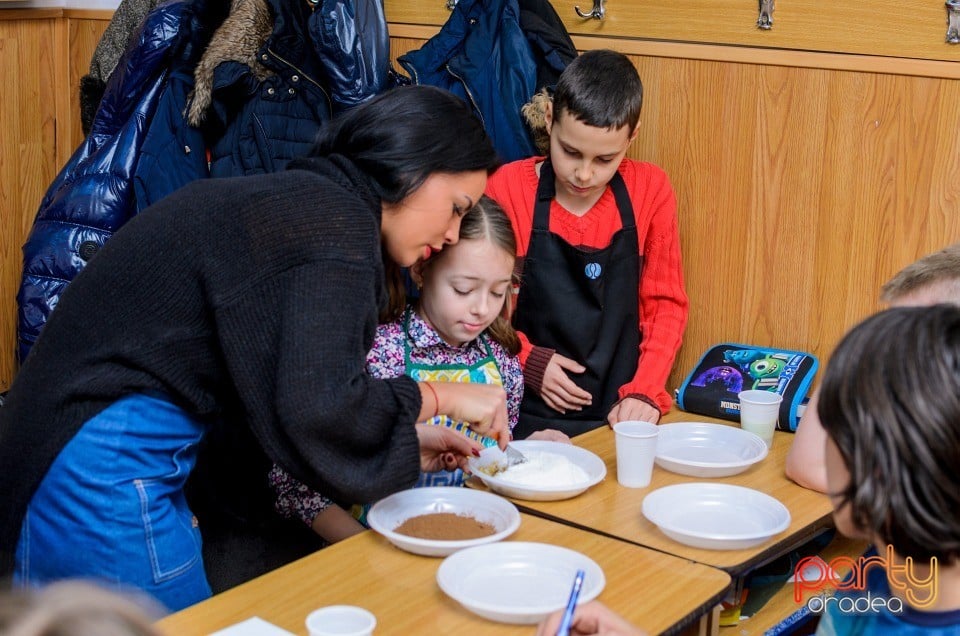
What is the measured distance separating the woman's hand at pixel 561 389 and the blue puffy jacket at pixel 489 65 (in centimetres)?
69

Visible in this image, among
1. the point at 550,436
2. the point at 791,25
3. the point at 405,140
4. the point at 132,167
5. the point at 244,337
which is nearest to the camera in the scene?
the point at 244,337

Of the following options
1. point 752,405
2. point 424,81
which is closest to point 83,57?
point 424,81

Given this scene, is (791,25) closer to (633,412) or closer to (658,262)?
(658,262)

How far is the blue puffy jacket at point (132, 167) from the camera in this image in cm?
325

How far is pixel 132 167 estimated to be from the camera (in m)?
3.33

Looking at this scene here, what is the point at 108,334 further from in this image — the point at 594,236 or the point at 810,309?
the point at 810,309

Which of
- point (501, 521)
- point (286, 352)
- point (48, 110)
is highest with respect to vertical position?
point (48, 110)

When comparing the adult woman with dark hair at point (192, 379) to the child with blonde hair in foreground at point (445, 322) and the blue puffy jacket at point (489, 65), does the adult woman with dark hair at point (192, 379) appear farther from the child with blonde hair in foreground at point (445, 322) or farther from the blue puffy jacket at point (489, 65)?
the blue puffy jacket at point (489, 65)

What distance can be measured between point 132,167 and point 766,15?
1876mm

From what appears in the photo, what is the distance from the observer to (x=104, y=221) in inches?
131

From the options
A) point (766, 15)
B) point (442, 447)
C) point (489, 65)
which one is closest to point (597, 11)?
point (489, 65)

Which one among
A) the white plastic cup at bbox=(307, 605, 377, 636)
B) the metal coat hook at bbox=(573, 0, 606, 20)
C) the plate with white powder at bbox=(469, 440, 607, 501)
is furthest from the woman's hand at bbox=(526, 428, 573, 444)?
the metal coat hook at bbox=(573, 0, 606, 20)

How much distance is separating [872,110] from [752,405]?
2.96ft

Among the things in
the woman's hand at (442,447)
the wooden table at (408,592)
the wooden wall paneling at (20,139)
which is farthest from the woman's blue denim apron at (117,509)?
Result: the wooden wall paneling at (20,139)
